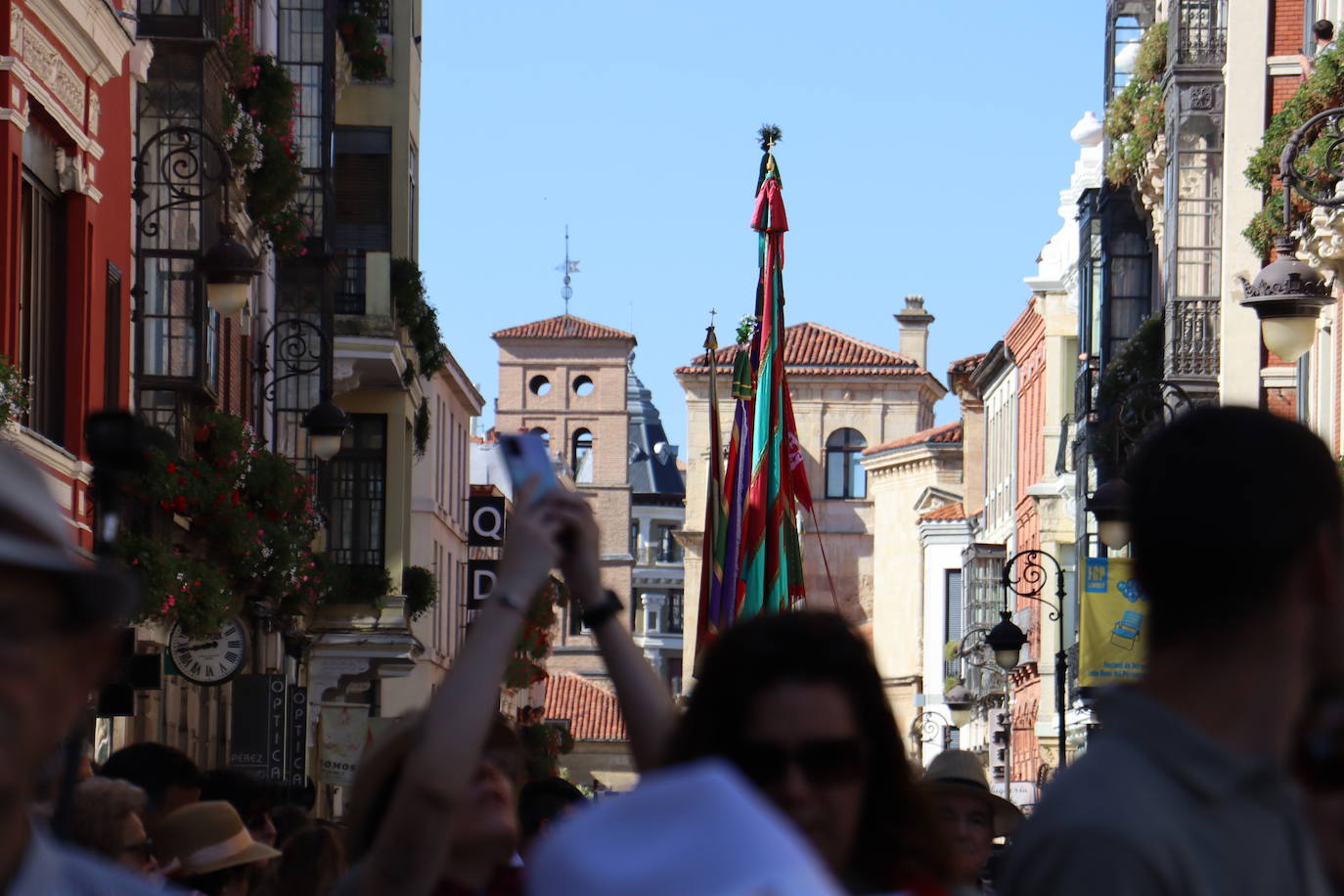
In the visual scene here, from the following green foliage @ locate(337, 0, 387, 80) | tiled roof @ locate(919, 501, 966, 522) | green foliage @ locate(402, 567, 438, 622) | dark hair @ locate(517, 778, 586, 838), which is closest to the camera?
dark hair @ locate(517, 778, 586, 838)

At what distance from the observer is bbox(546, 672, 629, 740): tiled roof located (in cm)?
10662

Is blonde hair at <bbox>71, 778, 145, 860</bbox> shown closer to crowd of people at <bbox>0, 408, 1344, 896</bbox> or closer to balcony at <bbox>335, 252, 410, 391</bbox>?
crowd of people at <bbox>0, 408, 1344, 896</bbox>

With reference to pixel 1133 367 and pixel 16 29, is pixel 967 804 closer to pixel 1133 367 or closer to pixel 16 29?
pixel 16 29

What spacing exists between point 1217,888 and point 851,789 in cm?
78

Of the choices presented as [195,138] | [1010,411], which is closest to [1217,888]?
[195,138]

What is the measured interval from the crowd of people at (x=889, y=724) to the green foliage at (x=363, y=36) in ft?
107

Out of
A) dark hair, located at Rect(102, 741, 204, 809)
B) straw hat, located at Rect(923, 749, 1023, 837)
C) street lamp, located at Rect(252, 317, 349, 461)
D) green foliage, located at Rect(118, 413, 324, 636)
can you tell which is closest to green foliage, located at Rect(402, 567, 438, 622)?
street lamp, located at Rect(252, 317, 349, 461)

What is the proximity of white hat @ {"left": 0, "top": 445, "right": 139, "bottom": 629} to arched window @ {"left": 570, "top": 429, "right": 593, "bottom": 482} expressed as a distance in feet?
407

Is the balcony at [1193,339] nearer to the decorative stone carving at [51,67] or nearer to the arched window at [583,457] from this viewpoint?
the decorative stone carving at [51,67]

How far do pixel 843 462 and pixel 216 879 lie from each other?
330ft

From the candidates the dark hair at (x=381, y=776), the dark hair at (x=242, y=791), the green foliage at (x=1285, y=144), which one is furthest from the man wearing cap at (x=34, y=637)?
the green foliage at (x=1285, y=144)

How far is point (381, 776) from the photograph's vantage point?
4688 millimetres

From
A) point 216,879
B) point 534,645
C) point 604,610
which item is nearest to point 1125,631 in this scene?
point 216,879

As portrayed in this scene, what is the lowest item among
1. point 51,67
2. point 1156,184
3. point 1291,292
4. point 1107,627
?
point 1107,627
